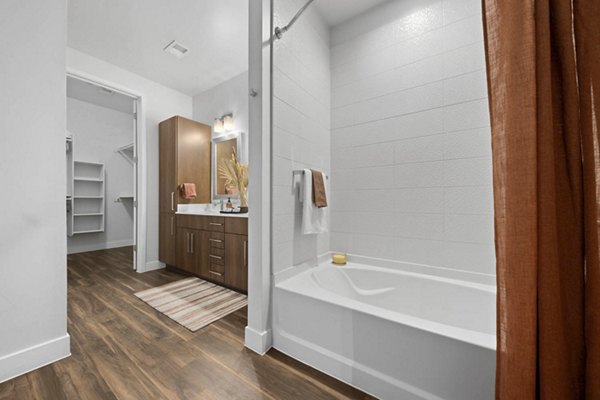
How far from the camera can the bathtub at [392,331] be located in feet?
3.02

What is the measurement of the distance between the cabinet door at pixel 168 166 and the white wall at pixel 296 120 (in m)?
2.01

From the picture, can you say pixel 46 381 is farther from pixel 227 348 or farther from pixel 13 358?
pixel 227 348

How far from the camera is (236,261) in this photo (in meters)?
2.37

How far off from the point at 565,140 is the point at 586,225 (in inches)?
9.0

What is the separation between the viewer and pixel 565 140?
2.09 ft

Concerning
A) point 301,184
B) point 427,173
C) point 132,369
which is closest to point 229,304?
point 132,369

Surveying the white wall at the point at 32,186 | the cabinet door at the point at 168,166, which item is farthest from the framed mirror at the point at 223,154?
the white wall at the point at 32,186

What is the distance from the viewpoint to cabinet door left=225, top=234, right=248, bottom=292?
229cm

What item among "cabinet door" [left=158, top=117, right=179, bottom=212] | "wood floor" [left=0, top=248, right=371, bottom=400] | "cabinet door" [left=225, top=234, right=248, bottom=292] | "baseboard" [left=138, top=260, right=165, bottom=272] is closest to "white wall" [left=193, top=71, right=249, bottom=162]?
"cabinet door" [left=158, top=117, right=179, bottom=212]

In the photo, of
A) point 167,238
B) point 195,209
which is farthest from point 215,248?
point 167,238

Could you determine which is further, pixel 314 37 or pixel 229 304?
pixel 229 304

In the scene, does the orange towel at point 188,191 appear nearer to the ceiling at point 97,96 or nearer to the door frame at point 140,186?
the door frame at point 140,186

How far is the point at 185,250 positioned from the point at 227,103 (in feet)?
6.60

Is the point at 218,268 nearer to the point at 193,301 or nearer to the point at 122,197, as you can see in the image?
the point at 193,301
